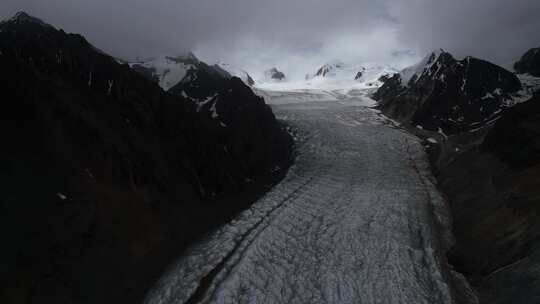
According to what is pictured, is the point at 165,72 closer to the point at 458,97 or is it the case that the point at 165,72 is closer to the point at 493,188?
the point at 458,97

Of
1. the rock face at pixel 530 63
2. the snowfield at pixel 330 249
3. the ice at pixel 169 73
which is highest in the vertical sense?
the ice at pixel 169 73

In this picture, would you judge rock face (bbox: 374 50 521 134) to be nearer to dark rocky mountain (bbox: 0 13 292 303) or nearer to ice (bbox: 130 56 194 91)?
dark rocky mountain (bbox: 0 13 292 303)

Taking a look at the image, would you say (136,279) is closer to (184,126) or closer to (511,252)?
(184,126)

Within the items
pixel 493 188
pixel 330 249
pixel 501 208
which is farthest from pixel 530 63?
pixel 330 249

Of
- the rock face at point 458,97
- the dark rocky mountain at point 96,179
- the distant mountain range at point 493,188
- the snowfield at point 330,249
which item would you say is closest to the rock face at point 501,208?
the distant mountain range at point 493,188

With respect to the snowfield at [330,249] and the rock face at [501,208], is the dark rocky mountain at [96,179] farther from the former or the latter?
the rock face at [501,208]

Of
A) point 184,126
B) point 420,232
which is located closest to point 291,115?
point 184,126
